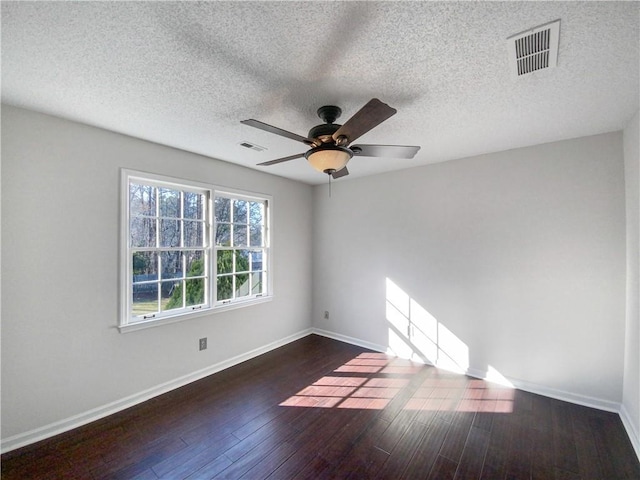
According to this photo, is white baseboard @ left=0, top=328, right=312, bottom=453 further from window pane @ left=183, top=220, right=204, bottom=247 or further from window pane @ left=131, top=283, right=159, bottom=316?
window pane @ left=183, top=220, right=204, bottom=247

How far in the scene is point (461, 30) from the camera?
4.46 ft

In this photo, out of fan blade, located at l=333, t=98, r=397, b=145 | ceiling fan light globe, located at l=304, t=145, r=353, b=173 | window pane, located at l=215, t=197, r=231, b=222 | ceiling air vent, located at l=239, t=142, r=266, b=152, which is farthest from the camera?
window pane, located at l=215, t=197, r=231, b=222

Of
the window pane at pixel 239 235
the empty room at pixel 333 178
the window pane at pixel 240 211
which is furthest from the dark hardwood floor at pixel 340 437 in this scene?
the window pane at pixel 240 211

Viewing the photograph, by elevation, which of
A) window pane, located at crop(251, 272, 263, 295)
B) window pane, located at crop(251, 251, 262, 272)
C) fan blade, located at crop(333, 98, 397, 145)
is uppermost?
fan blade, located at crop(333, 98, 397, 145)

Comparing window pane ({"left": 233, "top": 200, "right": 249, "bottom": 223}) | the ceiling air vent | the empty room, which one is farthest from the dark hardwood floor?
the ceiling air vent

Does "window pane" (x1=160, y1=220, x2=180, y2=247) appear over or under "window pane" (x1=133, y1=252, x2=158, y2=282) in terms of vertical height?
over

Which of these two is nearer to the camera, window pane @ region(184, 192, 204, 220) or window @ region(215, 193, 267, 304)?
window pane @ region(184, 192, 204, 220)

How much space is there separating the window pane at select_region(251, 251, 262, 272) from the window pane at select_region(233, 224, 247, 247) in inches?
9.7

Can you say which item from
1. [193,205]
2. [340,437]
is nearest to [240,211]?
[193,205]

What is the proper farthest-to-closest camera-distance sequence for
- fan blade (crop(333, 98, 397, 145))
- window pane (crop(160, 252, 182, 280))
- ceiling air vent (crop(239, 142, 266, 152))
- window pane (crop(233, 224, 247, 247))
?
1. window pane (crop(233, 224, 247, 247))
2. window pane (crop(160, 252, 182, 280))
3. ceiling air vent (crop(239, 142, 266, 152))
4. fan blade (crop(333, 98, 397, 145))

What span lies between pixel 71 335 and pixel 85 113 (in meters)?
1.86

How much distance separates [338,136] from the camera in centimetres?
179

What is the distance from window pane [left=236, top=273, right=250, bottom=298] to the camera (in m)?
3.78

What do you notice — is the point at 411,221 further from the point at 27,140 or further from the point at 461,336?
the point at 27,140
